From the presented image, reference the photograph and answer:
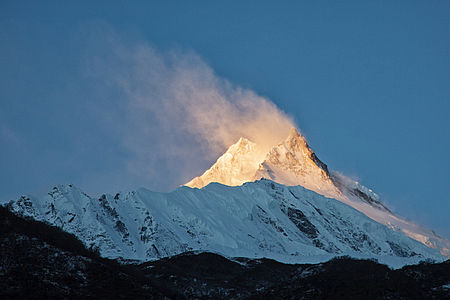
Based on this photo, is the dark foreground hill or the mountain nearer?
the dark foreground hill

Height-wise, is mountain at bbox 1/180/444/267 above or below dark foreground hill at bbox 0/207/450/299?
above

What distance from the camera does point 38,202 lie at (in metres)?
124

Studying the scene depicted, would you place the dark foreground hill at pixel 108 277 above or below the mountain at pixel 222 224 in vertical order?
below

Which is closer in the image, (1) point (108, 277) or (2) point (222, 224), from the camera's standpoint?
(1) point (108, 277)

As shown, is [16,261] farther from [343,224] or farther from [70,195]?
[343,224]

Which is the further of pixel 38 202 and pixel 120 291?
pixel 38 202

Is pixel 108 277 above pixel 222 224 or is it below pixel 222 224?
below

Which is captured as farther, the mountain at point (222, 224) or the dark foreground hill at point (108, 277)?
the mountain at point (222, 224)

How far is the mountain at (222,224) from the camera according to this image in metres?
115

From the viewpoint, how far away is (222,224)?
139 metres

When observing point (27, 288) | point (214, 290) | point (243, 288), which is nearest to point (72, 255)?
point (27, 288)

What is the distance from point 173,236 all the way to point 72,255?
7750 centimetres

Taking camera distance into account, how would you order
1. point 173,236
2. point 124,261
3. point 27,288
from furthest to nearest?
point 173,236 < point 124,261 < point 27,288

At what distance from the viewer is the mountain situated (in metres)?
115
